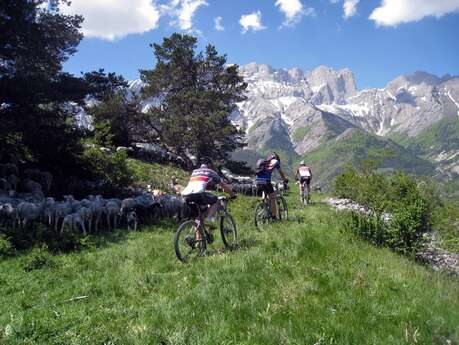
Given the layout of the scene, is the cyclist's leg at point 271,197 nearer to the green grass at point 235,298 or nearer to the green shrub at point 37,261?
the green grass at point 235,298

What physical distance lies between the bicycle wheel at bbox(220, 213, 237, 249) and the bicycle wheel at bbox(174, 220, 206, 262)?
84cm

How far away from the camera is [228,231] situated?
1178 cm

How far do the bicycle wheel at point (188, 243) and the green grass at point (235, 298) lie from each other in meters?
0.35

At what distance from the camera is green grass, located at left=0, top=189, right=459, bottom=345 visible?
621cm

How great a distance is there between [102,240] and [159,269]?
4.28m

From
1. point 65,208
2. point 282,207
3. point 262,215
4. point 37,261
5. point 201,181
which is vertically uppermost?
point 201,181

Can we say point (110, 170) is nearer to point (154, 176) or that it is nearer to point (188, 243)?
point (154, 176)

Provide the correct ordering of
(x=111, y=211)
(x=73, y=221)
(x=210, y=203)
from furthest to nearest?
(x=111, y=211), (x=73, y=221), (x=210, y=203)

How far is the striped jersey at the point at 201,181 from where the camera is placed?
35.4 ft

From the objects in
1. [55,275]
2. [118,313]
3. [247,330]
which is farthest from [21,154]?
[247,330]

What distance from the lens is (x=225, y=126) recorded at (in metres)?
38.9

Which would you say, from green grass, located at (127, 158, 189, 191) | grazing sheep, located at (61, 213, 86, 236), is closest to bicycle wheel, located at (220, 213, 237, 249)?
grazing sheep, located at (61, 213, 86, 236)

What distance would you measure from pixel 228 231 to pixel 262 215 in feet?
11.3

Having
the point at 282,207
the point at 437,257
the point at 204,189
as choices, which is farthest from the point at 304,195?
the point at 204,189
